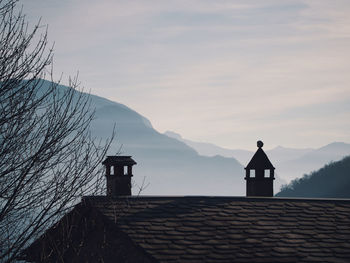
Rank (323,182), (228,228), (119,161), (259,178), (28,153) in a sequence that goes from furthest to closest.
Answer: (323,182) → (259,178) → (119,161) → (228,228) → (28,153)

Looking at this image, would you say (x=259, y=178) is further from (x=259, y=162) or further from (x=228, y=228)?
(x=228, y=228)

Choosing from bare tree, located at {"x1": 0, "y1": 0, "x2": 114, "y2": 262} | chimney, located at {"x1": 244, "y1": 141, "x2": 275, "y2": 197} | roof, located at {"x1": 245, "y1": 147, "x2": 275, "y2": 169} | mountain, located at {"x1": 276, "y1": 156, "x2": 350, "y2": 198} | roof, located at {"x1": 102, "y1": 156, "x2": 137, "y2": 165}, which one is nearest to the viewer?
bare tree, located at {"x1": 0, "y1": 0, "x2": 114, "y2": 262}

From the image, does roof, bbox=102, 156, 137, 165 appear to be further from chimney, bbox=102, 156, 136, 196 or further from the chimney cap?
the chimney cap

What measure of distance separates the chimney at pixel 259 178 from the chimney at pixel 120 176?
4.86 m

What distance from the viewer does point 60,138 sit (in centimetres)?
841

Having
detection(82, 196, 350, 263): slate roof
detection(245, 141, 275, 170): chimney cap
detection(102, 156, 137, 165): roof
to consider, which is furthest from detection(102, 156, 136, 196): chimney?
detection(245, 141, 275, 170): chimney cap

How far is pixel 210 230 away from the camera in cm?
1334

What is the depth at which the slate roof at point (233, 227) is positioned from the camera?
12297 millimetres

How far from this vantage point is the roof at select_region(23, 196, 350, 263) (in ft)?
40.3

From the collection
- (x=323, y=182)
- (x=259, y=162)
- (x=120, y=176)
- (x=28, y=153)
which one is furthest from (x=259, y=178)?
(x=323, y=182)

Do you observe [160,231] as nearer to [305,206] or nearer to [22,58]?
[305,206]

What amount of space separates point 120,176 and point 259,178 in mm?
5494

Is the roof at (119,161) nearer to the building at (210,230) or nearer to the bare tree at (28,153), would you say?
the building at (210,230)

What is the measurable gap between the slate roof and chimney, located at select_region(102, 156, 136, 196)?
6.35ft
